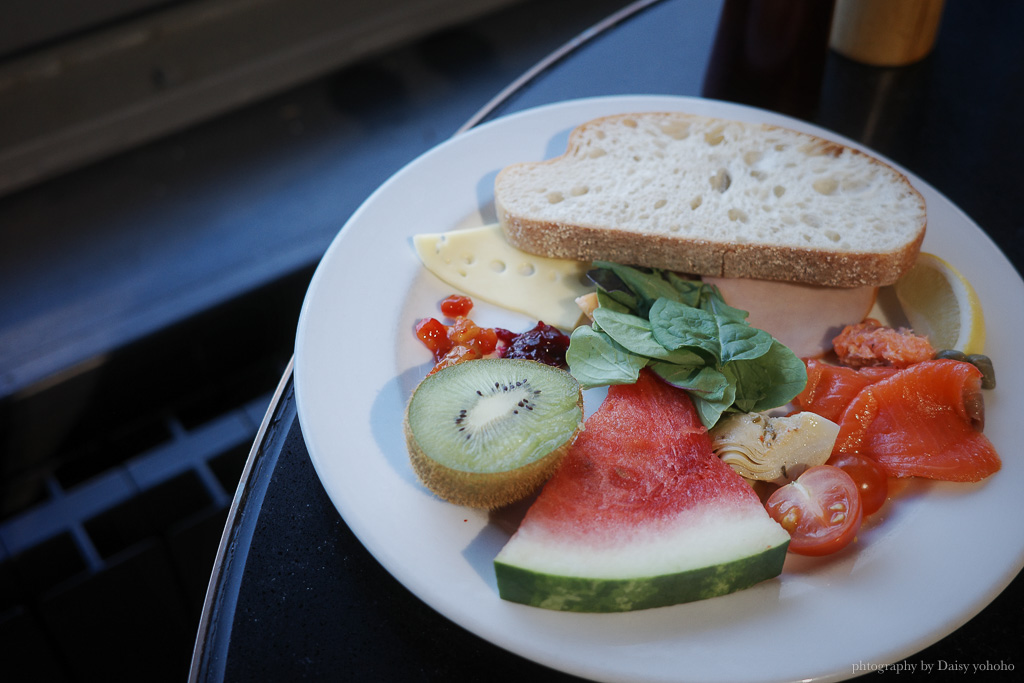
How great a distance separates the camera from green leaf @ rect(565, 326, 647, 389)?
1.36 m

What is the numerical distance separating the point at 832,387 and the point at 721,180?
2.15 feet

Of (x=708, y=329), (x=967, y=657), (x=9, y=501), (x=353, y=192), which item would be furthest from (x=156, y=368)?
(x=967, y=657)

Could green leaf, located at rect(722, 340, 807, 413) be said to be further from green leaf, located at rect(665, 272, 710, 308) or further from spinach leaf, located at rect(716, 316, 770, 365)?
green leaf, located at rect(665, 272, 710, 308)

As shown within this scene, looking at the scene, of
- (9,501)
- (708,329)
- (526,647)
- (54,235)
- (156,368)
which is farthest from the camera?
(54,235)

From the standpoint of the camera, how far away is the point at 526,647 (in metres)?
1.02

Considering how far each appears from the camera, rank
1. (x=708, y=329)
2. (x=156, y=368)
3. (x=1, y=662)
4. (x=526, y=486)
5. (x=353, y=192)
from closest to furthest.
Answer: (x=526, y=486)
(x=708, y=329)
(x=1, y=662)
(x=156, y=368)
(x=353, y=192)

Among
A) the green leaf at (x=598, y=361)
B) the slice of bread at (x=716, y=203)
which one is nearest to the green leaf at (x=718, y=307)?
the slice of bread at (x=716, y=203)

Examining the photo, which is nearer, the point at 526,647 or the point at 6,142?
the point at 526,647

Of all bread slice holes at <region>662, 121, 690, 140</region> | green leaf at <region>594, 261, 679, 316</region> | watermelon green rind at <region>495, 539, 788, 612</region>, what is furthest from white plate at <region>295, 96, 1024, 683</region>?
bread slice holes at <region>662, 121, 690, 140</region>

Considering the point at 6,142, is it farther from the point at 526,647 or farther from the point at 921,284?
the point at 921,284

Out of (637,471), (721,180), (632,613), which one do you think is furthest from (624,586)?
(721,180)

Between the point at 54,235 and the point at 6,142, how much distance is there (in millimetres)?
502

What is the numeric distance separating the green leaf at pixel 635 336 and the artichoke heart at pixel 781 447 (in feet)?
0.55

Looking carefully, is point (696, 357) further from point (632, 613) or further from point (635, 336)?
point (632, 613)
